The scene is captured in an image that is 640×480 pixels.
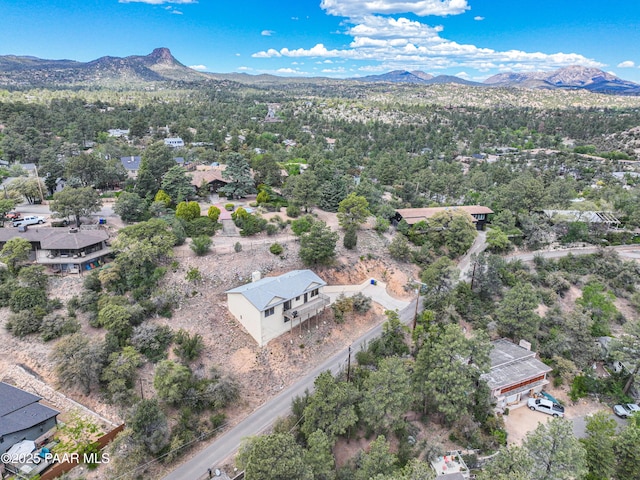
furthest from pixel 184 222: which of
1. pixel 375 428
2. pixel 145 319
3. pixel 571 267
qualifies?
pixel 571 267

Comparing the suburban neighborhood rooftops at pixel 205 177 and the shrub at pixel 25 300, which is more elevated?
the suburban neighborhood rooftops at pixel 205 177

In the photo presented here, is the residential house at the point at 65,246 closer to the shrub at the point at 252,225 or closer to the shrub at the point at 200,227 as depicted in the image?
the shrub at the point at 200,227

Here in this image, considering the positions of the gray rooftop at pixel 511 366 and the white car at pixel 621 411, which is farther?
the white car at pixel 621 411

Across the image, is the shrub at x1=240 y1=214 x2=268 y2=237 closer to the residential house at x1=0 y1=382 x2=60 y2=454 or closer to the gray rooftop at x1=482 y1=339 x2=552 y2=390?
the residential house at x1=0 y1=382 x2=60 y2=454

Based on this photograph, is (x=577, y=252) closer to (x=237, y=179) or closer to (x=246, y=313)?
(x=246, y=313)

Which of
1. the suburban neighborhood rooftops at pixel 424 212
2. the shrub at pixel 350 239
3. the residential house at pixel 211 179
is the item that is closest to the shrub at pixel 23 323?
the residential house at pixel 211 179
